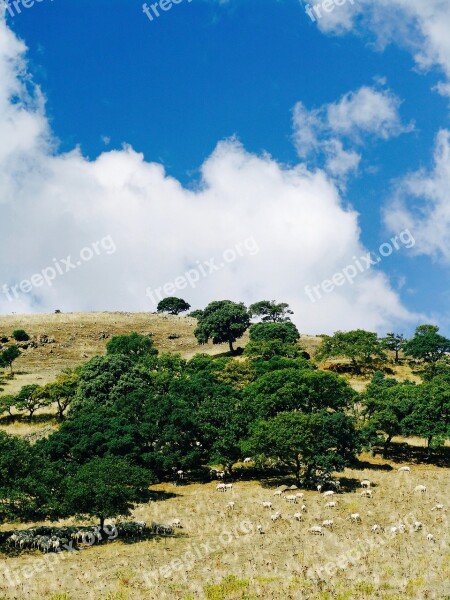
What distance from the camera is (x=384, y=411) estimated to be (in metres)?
67.7

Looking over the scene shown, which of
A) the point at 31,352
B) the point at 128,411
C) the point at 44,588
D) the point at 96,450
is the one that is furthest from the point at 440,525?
the point at 31,352

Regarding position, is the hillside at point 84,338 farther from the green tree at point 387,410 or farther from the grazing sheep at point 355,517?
the grazing sheep at point 355,517

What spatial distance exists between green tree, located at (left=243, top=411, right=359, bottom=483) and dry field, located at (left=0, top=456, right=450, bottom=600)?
6.26 metres

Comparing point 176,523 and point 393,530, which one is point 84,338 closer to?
point 176,523

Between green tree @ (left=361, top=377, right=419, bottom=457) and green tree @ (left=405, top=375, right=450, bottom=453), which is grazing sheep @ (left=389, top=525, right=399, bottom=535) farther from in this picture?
green tree @ (left=361, top=377, right=419, bottom=457)

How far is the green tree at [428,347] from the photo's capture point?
112031 mm

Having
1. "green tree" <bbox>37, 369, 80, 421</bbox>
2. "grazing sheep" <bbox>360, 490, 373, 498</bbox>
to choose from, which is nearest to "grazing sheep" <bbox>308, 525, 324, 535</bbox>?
"grazing sheep" <bbox>360, 490, 373, 498</bbox>

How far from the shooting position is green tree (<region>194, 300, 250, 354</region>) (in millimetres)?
126688

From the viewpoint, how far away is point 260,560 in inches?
1261

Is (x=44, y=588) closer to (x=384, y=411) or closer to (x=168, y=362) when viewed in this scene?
(x=384, y=411)

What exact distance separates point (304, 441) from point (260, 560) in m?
22.8

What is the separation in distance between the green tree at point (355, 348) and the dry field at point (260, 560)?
194 feet

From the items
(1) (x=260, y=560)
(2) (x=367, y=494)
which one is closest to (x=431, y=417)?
(2) (x=367, y=494)

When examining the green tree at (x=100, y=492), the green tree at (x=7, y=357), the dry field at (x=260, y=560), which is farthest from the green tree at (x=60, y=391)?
the green tree at (x=100, y=492)
